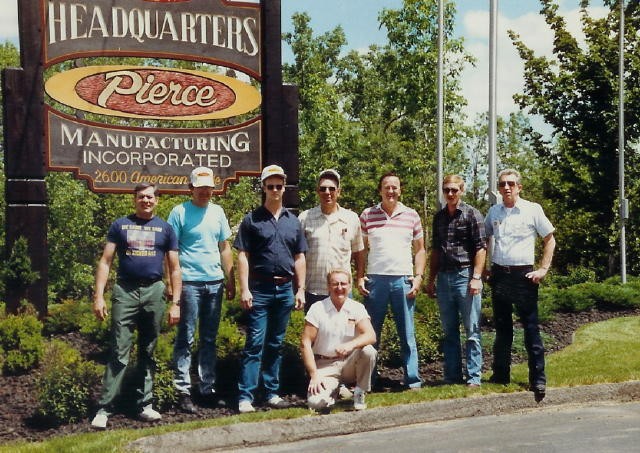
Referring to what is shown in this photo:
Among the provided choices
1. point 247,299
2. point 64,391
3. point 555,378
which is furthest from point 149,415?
point 555,378

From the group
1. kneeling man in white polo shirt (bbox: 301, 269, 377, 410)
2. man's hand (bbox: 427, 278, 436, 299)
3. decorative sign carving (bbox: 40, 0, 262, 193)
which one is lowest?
kneeling man in white polo shirt (bbox: 301, 269, 377, 410)

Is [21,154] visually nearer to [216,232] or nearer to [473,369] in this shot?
[216,232]

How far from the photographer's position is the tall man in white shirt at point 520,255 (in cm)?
767

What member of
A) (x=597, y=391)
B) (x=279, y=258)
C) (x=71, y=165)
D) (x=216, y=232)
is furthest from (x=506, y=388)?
(x=71, y=165)

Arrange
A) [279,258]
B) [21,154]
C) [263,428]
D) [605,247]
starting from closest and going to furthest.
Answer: [263,428]
[279,258]
[21,154]
[605,247]

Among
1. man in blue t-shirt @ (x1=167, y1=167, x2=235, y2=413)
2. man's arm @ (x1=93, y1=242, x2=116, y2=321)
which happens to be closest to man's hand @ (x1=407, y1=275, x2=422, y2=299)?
man in blue t-shirt @ (x1=167, y1=167, x2=235, y2=413)

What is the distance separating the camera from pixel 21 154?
31.3 ft

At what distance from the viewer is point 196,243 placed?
739cm

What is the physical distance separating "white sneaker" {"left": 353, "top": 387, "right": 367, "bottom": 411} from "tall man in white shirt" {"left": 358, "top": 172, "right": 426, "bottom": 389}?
977 mm

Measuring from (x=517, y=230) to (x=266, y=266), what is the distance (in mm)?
2294

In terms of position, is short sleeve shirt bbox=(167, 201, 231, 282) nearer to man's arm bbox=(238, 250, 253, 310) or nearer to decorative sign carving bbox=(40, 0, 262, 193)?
man's arm bbox=(238, 250, 253, 310)

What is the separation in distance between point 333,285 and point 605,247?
18.9 metres

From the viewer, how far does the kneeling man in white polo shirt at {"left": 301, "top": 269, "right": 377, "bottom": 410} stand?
22.6 ft

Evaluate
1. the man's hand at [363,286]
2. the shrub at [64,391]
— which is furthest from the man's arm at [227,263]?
the shrub at [64,391]
